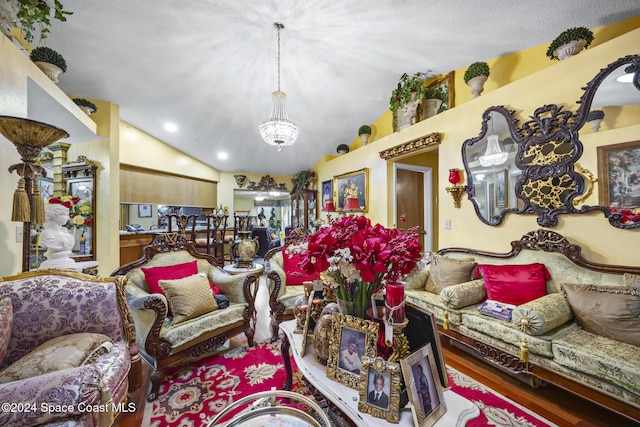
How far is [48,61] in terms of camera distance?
240 centimetres

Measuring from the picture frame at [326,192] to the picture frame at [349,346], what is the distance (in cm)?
440

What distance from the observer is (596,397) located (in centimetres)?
141

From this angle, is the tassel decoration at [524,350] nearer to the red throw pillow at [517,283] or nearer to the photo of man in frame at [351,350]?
the red throw pillow at [517,283]

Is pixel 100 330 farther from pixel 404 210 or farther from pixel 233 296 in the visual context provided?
pixel 404 210

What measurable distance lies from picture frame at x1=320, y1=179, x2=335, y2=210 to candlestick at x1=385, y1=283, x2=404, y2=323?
4.49 meters

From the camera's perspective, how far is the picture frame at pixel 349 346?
3.35 feet

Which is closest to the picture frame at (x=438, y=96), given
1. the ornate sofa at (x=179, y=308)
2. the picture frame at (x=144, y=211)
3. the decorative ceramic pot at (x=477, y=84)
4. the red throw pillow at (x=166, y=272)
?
the decorative ceramic pot at (x=477, y=84)

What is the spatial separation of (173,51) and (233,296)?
287cm

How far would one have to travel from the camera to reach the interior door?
4094mm

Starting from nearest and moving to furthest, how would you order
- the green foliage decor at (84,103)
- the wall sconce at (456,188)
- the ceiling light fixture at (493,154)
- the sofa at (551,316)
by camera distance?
the sofa at (551,316) → the ceiling light fixture at (493,154) → the wall sconce at (456,188) → the green foliage decor at (84,103)

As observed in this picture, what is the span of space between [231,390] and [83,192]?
4.20 meters

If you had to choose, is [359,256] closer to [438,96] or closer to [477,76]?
[477,76]

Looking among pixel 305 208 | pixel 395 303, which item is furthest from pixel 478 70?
pixel 305 208

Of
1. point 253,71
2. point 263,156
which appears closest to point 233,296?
point 253,71
